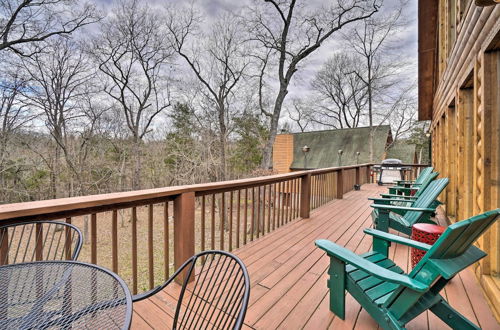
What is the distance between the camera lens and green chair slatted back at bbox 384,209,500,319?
1.24 m

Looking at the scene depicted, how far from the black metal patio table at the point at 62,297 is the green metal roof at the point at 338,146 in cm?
1537

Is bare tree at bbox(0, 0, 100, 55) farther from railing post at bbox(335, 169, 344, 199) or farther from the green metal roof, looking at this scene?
the green metal roof

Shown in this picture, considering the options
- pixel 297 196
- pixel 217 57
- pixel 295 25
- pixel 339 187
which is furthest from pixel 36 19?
pixel 339 187

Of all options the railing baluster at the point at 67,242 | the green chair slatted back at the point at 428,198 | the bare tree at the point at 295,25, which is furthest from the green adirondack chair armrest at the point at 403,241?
the bare tree at the point at 295,25

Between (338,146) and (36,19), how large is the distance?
15.8 m

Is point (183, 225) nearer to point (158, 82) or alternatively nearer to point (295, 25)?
point (295, 25)

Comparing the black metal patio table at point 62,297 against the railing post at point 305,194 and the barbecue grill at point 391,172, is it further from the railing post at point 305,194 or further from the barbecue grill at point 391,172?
the barbecue grill at point 391,172

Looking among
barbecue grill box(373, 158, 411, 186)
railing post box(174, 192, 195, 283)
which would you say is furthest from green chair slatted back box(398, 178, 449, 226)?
barbecue grill box(373, 158, 411, 186)

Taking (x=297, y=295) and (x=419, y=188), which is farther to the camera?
(x=419, y=188)

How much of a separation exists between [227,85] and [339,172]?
28.6 feet

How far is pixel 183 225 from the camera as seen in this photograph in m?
2.23

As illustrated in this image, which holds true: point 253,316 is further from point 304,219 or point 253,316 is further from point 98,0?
point 98,0

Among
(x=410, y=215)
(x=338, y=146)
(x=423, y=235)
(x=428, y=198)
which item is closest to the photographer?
(x=423, y=235)

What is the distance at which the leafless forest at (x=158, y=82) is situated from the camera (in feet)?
29.0
